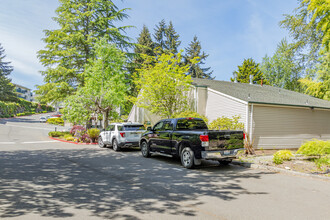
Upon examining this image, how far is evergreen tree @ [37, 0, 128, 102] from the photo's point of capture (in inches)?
942

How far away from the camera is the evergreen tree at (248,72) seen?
147 feet

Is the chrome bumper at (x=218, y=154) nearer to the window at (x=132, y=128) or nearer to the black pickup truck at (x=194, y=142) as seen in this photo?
the black pickup truck at (x=194, y=142)

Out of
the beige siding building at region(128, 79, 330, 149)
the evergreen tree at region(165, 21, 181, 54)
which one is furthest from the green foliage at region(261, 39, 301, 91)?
the beige siding building at region(128, 79, 330, 149)

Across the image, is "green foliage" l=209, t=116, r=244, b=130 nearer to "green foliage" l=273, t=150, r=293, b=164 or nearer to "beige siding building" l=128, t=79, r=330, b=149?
"beige siding building" l=128, t=79, r=330, b=149

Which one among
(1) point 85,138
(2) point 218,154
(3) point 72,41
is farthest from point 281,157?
(3) point 72,41

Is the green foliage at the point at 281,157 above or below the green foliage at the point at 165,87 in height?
below

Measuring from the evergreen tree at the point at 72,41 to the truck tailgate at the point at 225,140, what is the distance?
18855 millimetres

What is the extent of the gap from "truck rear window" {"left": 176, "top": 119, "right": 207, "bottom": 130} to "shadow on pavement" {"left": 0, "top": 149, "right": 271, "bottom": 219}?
1677mm

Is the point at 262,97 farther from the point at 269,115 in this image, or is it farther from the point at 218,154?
the point at 218,154

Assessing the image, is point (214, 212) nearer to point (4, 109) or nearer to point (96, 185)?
point (96, 185)

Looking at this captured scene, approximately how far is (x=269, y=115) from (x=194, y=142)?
27.2ft

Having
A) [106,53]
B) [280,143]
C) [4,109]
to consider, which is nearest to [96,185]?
[280,143]

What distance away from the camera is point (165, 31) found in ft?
171

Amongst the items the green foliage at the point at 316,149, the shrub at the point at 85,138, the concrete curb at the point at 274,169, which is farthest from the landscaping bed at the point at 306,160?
the shrub at the point at 85,138
